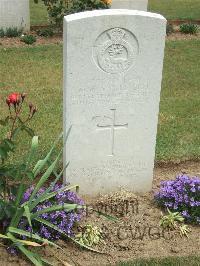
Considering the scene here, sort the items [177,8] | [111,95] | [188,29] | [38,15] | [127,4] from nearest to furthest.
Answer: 1. [111,95]
2. [127,4]
3. [188,29]
4. [38,15]
5. [177,8]

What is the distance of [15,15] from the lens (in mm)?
11570

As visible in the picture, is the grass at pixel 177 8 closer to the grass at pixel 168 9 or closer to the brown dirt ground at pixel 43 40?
the grass at pixel 168 9

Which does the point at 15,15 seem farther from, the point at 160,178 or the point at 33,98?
the point at 160,178

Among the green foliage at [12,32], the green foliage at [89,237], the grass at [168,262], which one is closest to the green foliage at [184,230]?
the grass at [168,262]

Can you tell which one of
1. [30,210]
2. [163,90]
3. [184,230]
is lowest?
[184,230]

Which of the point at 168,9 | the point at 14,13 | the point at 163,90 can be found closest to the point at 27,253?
the point at 163,90

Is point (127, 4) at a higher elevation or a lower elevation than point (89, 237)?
higher

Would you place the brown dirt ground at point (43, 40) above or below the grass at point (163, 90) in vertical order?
above

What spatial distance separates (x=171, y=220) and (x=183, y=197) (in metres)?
0.25

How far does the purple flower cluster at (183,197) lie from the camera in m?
4.77

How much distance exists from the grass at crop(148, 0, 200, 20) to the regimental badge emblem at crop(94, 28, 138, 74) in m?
10.3

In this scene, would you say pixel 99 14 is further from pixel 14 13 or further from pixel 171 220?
pixel 14 13

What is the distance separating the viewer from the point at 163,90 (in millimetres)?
8695

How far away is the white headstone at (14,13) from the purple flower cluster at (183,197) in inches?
302
